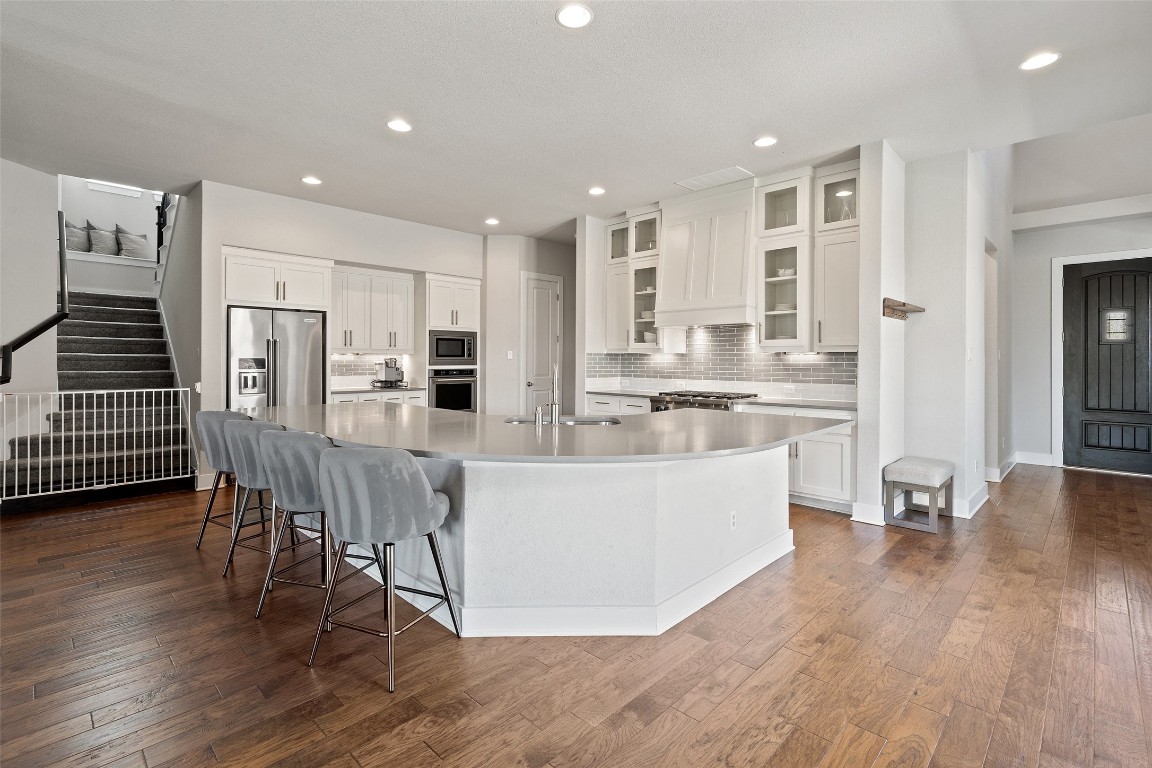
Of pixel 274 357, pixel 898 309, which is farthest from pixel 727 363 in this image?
pixel 274 357

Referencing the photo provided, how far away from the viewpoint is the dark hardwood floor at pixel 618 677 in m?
1.79

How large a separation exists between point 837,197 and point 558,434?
3472 millimetres

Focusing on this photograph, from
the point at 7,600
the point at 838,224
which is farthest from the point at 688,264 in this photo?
the point at 7,600

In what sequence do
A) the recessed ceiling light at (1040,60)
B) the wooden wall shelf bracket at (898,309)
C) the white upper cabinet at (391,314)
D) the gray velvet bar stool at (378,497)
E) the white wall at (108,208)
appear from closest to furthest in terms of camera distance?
the gray velvet bar stool at (378,497) < the recessed ceiling light at (1040,60) < the wooden wall shelf bracket at (898,309) < the white upper cabinet at (391,314) < the white wall at (108,208)

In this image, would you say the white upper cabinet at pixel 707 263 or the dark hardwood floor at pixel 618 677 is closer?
the dark hardwood floor at pixel 618 677

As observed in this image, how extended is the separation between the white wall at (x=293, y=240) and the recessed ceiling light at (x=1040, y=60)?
5.62 meters

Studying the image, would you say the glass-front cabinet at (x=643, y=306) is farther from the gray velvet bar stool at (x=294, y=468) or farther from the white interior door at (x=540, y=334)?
the gray velvet bar stool at (x=294, y=468)

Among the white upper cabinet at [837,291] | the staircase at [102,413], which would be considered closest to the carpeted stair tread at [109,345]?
the staircase at [102,413]

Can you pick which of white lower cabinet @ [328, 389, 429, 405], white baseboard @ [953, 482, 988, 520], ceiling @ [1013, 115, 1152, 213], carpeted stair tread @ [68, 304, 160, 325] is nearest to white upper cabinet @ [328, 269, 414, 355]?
white lower cabinet @ [328, 389, 429, 405]

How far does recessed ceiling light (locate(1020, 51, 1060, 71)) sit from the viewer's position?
2916mm

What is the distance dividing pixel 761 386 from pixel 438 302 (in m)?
3.88

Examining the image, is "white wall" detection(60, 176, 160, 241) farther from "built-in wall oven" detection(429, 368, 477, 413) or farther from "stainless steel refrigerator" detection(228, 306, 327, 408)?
"built-in wall oven" detection(429, 368, 477, 413)

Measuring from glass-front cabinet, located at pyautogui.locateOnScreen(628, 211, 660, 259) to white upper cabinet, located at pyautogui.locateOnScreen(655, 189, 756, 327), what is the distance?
308 millimetres

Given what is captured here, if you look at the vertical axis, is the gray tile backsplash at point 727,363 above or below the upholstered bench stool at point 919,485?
above
